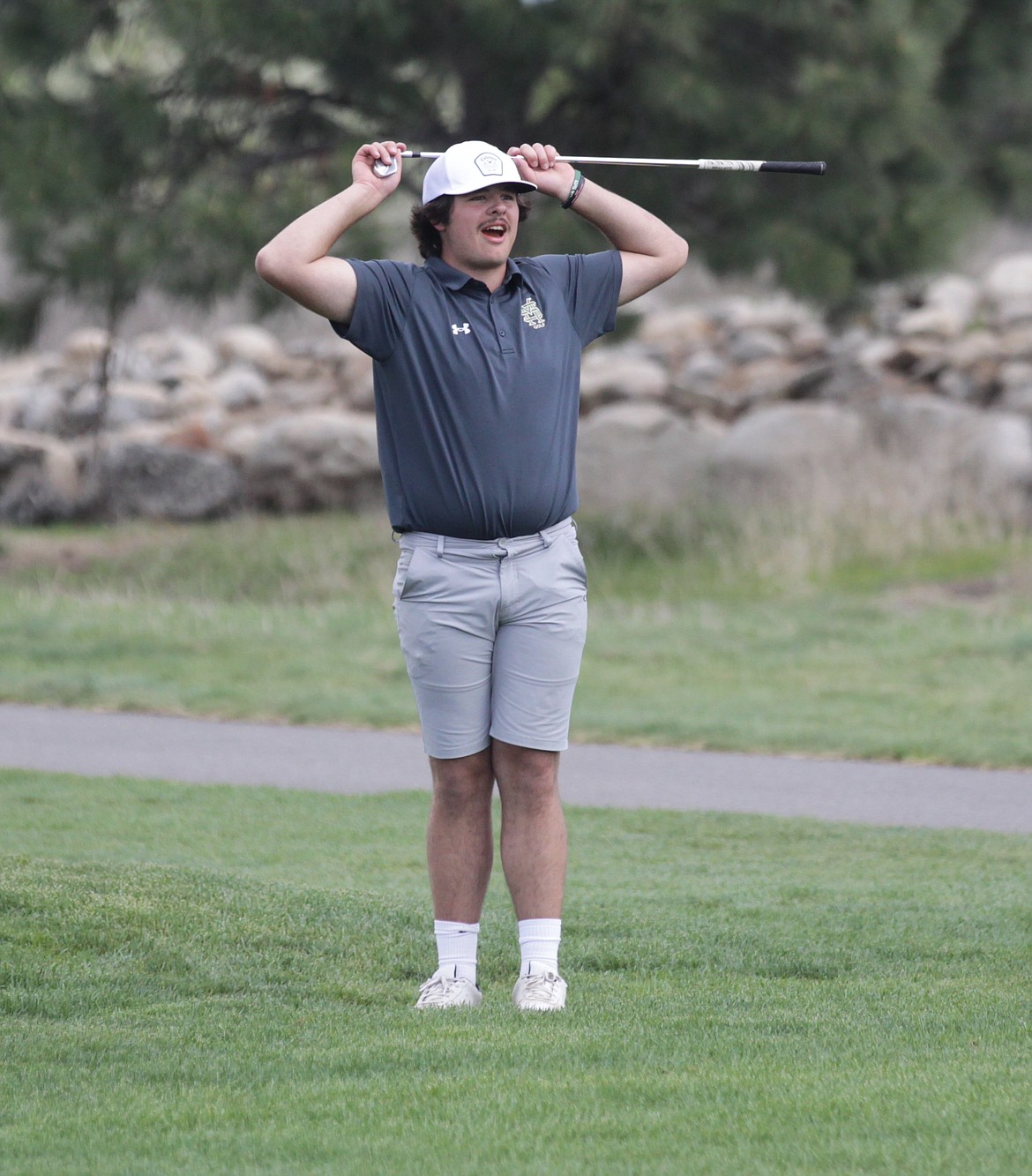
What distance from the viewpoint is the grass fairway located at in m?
3.61

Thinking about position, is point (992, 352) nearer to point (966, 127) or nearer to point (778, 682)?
point (966, 127)

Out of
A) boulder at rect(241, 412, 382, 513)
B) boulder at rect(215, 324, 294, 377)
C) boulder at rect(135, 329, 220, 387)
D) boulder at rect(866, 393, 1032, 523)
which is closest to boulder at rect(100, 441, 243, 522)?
boulder at rect(241, 412, 382, 513)

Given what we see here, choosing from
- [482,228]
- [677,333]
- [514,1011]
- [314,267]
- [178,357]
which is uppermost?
[677,333]

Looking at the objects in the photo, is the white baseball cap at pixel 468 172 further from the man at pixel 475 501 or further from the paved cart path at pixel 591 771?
the paved cart path at pixel 591 771

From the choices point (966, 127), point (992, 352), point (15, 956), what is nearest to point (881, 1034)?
point (15, 956)

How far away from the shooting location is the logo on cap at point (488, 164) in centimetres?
471

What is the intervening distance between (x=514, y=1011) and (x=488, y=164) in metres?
2.18

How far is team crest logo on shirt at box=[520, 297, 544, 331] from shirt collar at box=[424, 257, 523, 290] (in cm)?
7

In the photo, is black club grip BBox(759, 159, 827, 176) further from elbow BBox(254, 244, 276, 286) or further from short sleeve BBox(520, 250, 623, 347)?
elbow BBox(254, 244, 276, 286)

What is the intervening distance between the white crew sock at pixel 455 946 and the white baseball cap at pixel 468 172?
75.3 inches

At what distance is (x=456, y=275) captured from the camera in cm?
477

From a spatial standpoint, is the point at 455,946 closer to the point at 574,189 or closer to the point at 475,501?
the point at 475,501

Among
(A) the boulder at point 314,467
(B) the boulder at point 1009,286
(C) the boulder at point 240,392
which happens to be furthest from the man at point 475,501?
(B) the boulder at point 1009,286

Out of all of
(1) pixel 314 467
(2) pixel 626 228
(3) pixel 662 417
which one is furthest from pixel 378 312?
(3) pixel 662 417
